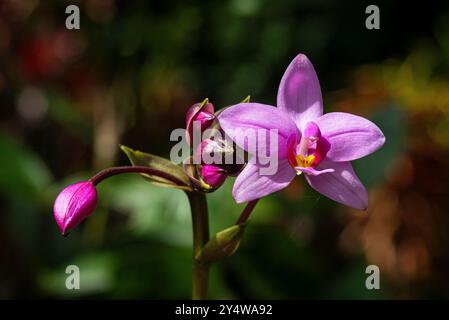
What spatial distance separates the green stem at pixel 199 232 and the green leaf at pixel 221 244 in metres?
0.01

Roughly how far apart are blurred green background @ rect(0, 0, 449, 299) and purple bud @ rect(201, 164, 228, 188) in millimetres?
572

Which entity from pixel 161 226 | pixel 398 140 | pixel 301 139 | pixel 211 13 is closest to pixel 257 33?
pixel 211 13

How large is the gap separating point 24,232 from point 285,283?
0.57 meters

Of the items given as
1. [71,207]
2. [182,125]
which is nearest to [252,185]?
[71,207]

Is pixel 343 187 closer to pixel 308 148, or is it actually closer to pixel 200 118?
pixel 308 148

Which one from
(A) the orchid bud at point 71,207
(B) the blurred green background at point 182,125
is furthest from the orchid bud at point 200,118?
(B) the blurred green background at point 182,125

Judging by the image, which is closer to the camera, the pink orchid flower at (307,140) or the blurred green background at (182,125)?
the pink orchid flower at (307,140)

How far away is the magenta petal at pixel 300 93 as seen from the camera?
2.30ft

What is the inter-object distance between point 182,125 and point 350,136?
1110 millimetres

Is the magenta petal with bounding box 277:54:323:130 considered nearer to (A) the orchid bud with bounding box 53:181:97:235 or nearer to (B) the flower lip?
(B) the flower lip

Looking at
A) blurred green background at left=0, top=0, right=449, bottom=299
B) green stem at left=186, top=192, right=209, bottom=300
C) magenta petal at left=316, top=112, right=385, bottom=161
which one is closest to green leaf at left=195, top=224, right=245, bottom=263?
green stem at left=186, top=192, right=209, bottom=300

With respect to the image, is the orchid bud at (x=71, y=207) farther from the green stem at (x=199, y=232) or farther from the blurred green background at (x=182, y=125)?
the blurred green background at (x=182, y=125)

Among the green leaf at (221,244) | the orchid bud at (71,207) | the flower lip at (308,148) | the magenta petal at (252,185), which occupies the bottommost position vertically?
the green leaf at (221,244)

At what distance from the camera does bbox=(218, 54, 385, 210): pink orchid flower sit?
66cm
